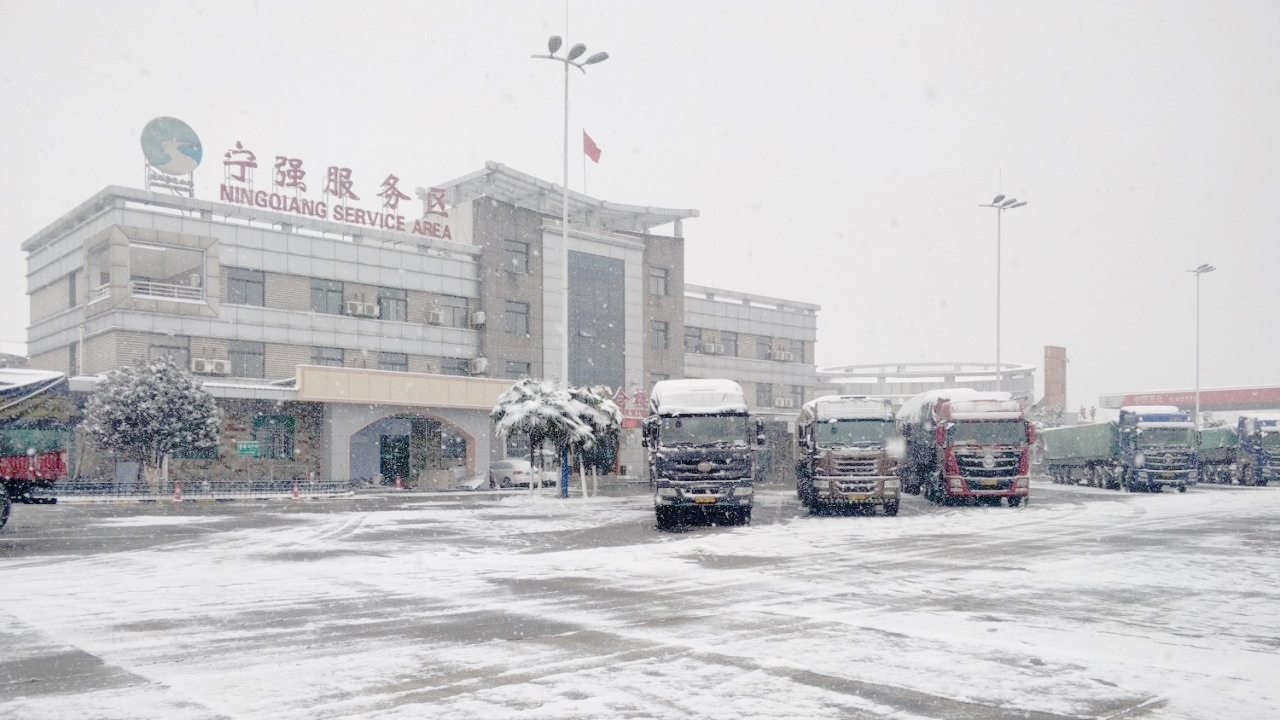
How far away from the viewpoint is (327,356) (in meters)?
45.7

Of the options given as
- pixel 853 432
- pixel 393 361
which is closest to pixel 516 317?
pixel 393 361

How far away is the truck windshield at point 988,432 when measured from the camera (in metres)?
27.1

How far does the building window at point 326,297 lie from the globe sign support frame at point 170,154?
6.42m

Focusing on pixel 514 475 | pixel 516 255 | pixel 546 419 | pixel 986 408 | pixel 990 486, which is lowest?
pixel 514 475

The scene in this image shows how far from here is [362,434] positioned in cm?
4684

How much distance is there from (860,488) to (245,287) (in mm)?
29875

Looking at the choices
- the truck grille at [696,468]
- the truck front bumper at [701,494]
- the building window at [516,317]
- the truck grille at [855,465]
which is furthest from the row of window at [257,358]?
the truck front bumper at [701,494]

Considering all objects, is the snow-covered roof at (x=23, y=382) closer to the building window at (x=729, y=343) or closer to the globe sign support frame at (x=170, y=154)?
the globe sign support frame at (x=170, y=154)

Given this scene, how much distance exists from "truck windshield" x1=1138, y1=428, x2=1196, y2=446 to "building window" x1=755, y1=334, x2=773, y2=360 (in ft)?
102

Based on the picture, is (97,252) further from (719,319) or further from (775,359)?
(775,359)

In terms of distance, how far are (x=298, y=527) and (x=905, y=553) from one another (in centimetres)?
1318

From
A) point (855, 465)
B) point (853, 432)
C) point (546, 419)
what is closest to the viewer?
point (855, 465)

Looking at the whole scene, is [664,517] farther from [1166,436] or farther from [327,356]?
[327,356]

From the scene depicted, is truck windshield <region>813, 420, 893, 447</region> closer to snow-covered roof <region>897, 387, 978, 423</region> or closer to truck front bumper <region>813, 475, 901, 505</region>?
truck front bumper <region>813, 475, 901, 505</region>
